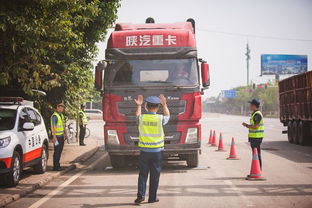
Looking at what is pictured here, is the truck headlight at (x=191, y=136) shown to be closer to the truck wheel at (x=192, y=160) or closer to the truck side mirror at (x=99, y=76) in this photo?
the truck wheel at (x=192, y=160)

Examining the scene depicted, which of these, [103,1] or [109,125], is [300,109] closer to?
[103,1]

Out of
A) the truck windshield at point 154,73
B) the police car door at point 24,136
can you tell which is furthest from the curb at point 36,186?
the truck windshield at point 154,73

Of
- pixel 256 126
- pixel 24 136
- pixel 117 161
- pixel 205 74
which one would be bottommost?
pixel 117 161

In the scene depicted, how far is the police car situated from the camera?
9.14 metres

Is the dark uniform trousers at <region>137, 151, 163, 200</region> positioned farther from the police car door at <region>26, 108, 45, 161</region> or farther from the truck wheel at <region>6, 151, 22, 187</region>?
the police car door at <region>26, 108, 45, 161</region>

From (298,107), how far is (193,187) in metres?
12.7

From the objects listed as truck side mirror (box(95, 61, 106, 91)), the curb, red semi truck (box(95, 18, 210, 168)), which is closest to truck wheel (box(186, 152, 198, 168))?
red semi truck (box(95, 18, 210, 168))

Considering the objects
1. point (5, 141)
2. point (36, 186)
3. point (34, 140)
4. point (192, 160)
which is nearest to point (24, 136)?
point (34, 140)

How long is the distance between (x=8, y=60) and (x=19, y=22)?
1.51 m

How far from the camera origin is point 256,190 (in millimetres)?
9031

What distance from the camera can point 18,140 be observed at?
9.66 metres

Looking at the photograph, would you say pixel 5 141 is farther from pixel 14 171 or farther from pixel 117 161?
pixel 117 161

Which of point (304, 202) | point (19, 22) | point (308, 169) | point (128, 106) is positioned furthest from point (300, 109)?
point (19, 22)

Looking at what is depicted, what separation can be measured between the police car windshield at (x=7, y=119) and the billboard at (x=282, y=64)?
58.5 metres
